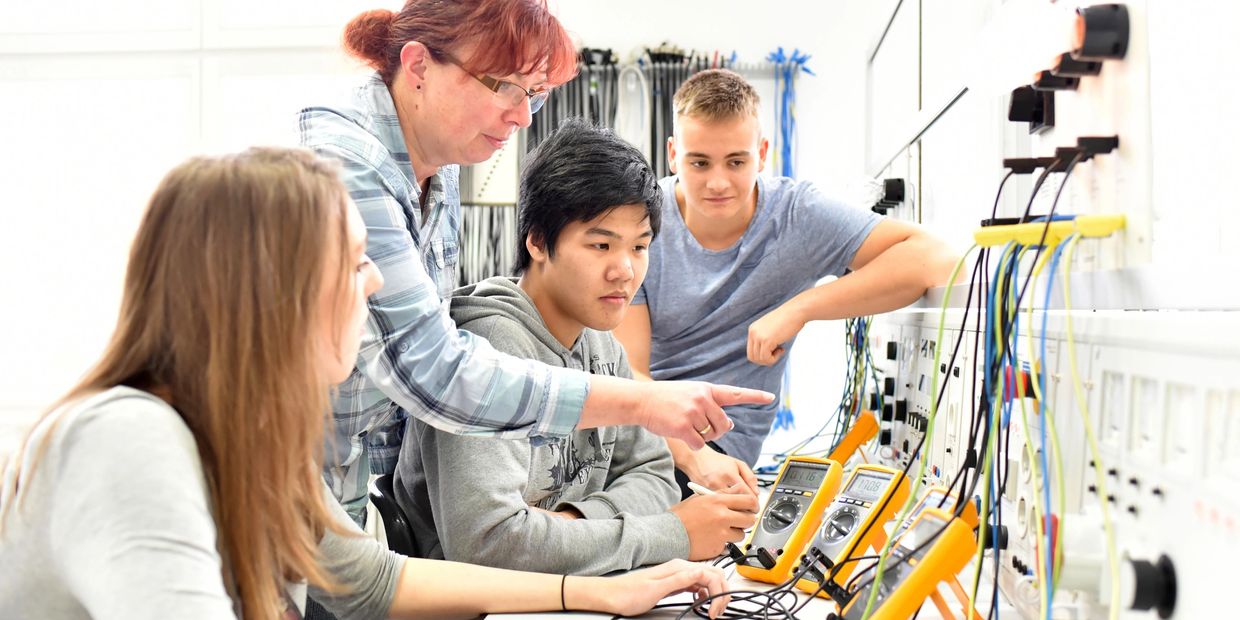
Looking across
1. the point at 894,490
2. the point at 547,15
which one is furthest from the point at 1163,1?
the point at 547,15

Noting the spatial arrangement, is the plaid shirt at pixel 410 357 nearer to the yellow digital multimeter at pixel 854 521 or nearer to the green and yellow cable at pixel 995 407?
the yellow digital multimeter at pixel 854 521

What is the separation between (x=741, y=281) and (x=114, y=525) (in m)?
1.65

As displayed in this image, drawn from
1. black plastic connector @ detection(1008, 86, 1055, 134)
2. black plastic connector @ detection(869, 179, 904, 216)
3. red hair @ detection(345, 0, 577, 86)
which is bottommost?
black plastic connector @ detection(1008, 86, 1055, 134)

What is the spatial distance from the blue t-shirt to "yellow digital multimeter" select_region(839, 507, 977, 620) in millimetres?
1158

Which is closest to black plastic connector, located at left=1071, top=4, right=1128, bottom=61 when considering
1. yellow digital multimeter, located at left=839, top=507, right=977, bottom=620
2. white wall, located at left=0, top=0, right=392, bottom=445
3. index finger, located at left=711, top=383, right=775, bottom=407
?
yellow digital multimeter, located at left=839, top=507, right=977, bottom=620

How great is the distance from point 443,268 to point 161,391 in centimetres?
76

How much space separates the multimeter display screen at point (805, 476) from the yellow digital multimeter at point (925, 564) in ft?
1.40

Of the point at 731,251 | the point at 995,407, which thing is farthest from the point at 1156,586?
the point at 731,251

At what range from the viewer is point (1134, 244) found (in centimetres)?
84

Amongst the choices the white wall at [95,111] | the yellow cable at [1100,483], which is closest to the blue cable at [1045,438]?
the yellow cable at [1100,483]

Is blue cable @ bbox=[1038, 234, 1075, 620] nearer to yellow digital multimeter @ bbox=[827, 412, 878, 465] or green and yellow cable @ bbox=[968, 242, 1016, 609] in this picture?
green and yellow cable @ bbox=[968, 242, 1016, 609]

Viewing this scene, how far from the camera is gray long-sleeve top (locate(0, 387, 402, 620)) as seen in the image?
646 mm

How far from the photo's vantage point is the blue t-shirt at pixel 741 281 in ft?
6.93

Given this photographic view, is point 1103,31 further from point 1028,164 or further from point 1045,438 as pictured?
point 1045,438
